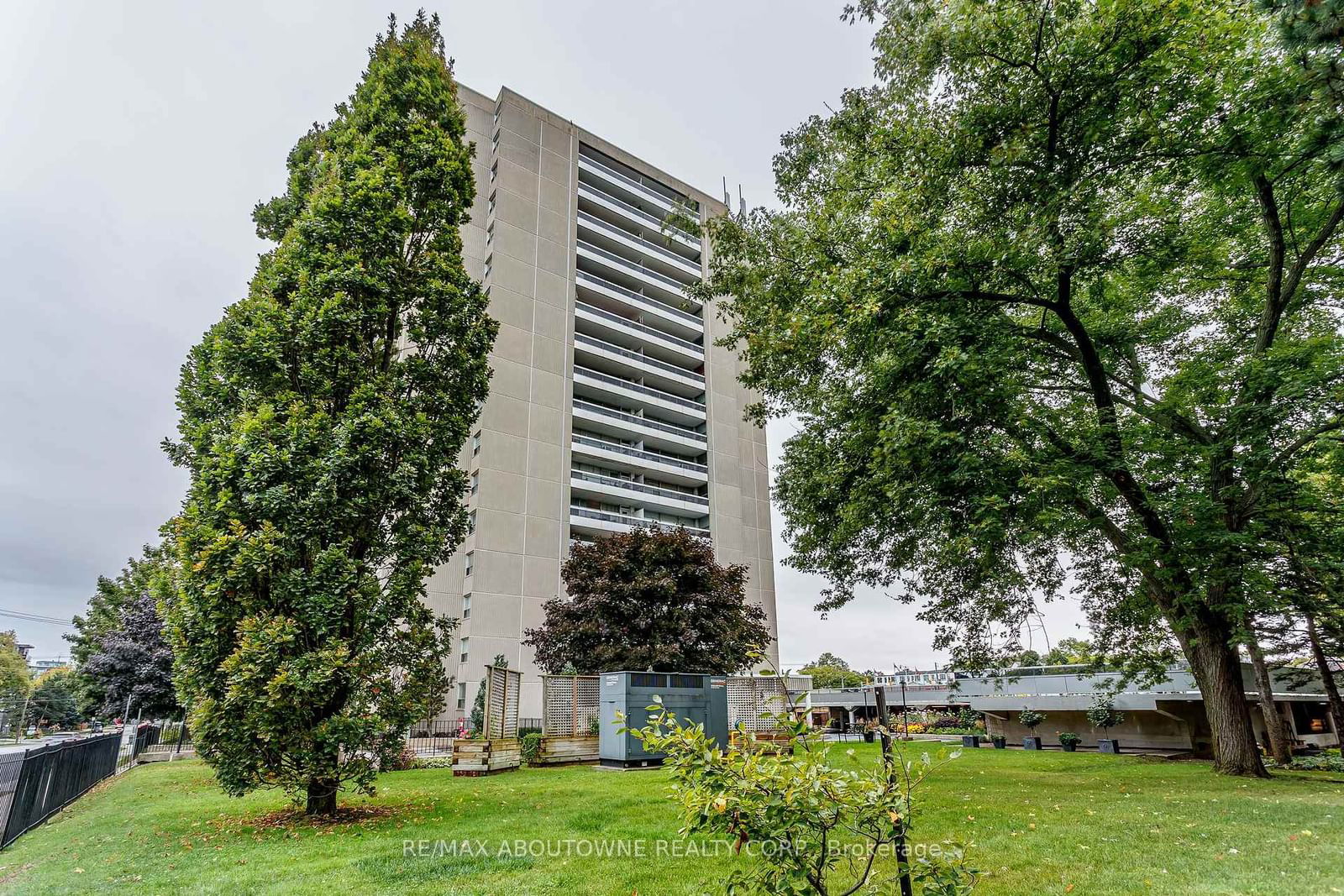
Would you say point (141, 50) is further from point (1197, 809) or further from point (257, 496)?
point (1197, 809)

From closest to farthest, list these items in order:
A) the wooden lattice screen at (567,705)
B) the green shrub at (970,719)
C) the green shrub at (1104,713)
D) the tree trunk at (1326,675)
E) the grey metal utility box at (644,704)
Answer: the grey metal utility box at (644,704) < the tree trunk at (1326,675) < the wooden lattice screen at (567,705) < the green shrub at (1104,713) < the green shrub at (970,719)

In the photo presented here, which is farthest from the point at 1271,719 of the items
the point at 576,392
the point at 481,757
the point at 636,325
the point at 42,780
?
the point at 636,325

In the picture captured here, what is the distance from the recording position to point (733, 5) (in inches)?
478

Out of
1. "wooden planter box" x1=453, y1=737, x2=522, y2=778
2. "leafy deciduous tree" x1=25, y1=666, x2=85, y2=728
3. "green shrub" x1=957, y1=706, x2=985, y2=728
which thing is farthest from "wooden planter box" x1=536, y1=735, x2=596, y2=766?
"leafy deciduous tree" x1=25, y1=666, x2=85, y2=728

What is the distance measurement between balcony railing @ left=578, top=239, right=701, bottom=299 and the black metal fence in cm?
3263

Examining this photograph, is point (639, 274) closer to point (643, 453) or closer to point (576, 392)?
point (576, 392)

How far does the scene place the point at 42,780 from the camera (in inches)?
401

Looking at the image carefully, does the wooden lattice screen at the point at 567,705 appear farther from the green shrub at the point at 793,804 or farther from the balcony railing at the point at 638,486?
the balcony railing at the point at 638,486

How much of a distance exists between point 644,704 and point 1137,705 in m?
19.3

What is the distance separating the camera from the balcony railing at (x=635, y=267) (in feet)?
A: 130

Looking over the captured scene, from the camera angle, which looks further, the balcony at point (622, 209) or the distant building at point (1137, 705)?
the balcony at point (622, 209)

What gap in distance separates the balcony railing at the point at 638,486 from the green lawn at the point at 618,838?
23.4 m

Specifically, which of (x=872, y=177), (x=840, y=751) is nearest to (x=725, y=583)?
(x=840, y=751)

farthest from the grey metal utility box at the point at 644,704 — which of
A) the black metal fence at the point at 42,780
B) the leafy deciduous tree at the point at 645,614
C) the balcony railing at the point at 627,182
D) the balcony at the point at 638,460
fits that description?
the balcony railing at the point at 627,182
